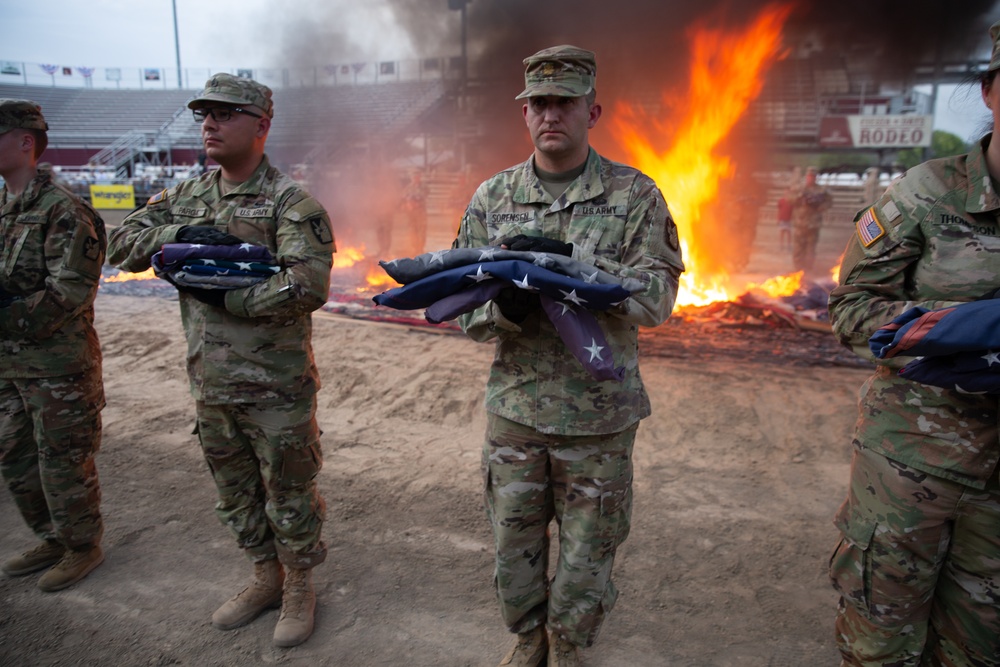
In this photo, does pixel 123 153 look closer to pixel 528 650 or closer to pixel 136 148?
pixel 136 148

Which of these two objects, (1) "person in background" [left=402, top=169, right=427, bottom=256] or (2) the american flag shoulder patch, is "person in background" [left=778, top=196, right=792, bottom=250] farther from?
(2) the american flag shoulder patch

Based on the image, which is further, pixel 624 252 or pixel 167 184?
pixel 167 184

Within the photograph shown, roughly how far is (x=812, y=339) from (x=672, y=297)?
241 inches

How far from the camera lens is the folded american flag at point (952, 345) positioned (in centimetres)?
185

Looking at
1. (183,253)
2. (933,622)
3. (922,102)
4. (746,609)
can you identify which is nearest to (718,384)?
(746,609)

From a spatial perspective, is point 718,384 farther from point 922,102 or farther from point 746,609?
point 922,102

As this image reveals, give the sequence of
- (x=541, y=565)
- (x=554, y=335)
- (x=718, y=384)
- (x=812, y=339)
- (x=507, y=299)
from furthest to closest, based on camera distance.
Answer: (x=812, y=339)
(x=718, y=384)
(x=541, y=565)
(x=554, y=335)
(x=507, y=299)

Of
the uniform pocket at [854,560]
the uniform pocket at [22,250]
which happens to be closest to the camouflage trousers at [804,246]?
the uniform pocket at [854,560]

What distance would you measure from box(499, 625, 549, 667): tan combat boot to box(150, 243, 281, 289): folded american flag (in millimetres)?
1963

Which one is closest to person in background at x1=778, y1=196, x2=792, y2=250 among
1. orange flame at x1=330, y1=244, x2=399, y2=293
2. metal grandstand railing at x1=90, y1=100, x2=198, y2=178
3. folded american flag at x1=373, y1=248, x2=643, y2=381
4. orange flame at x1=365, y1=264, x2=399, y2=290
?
orange flame at x1=330, y1=244, x2=399, y2=293

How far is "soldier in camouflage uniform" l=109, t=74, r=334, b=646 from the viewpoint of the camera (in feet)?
9.93

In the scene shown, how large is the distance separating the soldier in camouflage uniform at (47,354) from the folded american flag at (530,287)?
212 cm

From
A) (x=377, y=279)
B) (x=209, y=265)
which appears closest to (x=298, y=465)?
(x=209, y=265)

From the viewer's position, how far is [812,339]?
25.7 feet
